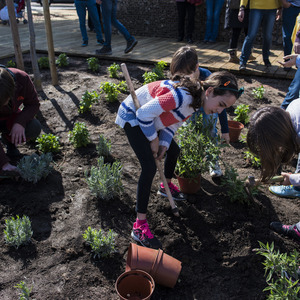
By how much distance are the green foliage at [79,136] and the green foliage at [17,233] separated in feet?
4.65

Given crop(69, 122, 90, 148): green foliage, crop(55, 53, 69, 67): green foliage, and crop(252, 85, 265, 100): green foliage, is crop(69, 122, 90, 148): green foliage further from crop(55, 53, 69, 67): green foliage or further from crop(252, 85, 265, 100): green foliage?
crop(55, 53, 69, 67): green foliage

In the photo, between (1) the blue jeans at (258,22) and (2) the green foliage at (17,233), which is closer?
(2) the green foliage at (17,233)

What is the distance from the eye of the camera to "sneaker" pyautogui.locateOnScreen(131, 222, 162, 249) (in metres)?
2.51

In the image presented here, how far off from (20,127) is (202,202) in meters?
2.02

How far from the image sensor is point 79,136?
3727mm

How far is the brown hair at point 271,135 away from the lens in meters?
2.11

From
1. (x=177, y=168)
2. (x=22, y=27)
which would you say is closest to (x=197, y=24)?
(x=22, y=27)

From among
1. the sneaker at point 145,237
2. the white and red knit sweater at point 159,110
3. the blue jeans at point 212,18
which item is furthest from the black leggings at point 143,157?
the blue jeans at point 212,18

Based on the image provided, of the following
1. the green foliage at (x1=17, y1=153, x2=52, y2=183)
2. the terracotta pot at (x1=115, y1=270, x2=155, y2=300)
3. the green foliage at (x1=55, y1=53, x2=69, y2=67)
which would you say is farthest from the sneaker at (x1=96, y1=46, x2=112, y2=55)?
the terracotta pot at (x1=115, y1=270, x2=155, y2=300)

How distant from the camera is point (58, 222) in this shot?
2.78 meters

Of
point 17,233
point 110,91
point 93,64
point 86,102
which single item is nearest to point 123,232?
point 17,233

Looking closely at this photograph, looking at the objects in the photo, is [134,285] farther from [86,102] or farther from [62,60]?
[62,60]

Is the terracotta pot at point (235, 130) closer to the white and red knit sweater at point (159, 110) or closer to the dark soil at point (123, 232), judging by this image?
the dark soil at point (123, 232)

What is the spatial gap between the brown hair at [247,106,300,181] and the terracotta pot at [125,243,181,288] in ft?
3.10
